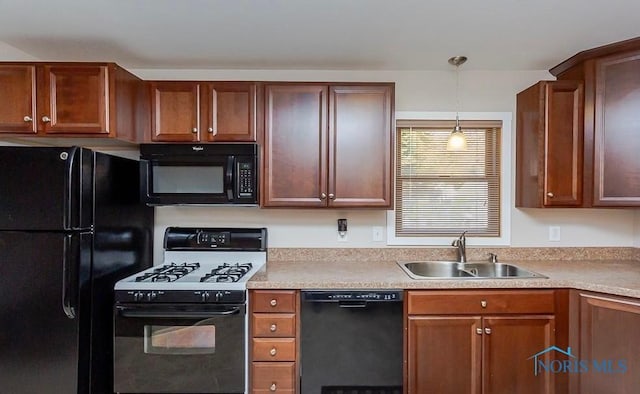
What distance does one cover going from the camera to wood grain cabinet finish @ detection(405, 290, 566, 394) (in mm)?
2014

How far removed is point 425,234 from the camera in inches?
104

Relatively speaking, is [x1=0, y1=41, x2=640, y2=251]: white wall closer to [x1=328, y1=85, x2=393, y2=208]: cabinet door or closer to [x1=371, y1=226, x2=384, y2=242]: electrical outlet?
[x1=371, y1=226, x2=384, y2=242]: electrical outlet

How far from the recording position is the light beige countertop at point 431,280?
1.96m

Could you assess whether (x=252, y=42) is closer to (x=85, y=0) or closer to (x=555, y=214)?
(x=85, y=0)

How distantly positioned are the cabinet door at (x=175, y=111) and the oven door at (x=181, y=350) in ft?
3.41

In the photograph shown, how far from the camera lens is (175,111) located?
2.34 metres

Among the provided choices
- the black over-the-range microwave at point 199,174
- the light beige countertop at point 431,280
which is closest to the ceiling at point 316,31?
the black over-the-range microwave at point 199,174

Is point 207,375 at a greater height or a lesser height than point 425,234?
lesser

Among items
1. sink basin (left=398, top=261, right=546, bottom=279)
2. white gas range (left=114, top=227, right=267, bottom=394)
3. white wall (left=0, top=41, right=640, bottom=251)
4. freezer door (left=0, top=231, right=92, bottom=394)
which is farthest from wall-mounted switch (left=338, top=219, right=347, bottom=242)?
freezer door (left=0, top=231, right=92, bottom=394)

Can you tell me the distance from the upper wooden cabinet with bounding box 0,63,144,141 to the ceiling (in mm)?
212

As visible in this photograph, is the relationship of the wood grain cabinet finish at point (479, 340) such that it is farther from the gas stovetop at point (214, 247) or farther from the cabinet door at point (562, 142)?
the gas stovetop at point (214, 247)

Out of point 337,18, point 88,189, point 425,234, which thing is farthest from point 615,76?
point 88,189

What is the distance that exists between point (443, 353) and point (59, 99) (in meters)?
2.56

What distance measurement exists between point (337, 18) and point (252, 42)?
0.57 meters
